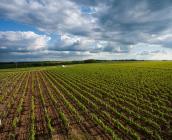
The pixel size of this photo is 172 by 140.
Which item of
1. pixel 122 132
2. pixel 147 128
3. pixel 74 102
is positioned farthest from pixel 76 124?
pixel 74 102

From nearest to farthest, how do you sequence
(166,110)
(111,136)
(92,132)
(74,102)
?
1. (111,136)
2. (92,132)
3. (166,110)
4. (74,102)

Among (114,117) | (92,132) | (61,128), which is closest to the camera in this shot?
(92,132)

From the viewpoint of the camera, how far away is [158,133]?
10250 millimetres

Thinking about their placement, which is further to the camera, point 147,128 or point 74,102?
point 74,102

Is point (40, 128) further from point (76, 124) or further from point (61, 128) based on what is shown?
point (76, 124)

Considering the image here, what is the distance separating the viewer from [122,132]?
10.5 meters

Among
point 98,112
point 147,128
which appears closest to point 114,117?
point 98,112

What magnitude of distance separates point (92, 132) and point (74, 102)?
745 cm

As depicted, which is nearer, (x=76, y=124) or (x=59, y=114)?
(x=76, y=124)

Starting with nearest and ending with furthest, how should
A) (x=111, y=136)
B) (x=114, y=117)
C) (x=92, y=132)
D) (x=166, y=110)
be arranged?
(x=111, y=136) < (x=92, y=132) < (x=114, y=117) < (x=166, y=110)

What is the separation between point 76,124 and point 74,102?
19.4 ft

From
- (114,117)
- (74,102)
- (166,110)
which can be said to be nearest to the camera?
(114,117)

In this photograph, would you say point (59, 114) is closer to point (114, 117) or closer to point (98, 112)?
point (98, 112)

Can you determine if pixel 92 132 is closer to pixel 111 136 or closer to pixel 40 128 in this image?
pixel 111 136
